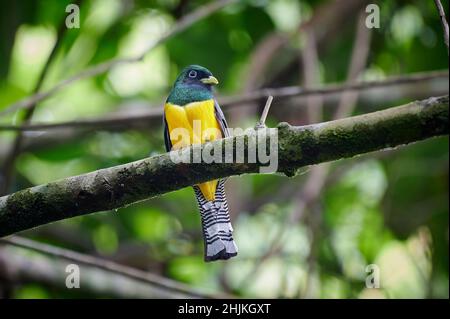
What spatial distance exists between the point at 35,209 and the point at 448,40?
5.77 feet

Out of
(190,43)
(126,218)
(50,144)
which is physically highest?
(190,43)

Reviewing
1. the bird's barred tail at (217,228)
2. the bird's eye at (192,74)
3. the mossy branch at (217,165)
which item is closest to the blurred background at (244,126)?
the bird's eye at (192,74)

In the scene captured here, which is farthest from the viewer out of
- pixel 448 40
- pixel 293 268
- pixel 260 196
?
pixel 260 196

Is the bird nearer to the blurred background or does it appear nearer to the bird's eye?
the bird's eye

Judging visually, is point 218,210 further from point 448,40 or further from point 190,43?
point 190,43

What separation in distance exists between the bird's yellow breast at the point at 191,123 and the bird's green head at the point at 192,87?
0.11 ft

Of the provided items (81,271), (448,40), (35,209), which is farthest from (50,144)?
(448,40)

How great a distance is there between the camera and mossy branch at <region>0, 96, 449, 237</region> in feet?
8.52

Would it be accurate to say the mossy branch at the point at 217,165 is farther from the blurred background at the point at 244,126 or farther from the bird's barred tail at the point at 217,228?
the blurred background at the point at 244,126

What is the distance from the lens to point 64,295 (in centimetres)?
623

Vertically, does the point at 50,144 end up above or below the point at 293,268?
above

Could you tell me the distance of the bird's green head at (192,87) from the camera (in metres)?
3.48

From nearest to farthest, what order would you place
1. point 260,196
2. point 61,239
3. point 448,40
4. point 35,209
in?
1. point 448,40
2. point 35,209
3. point 61,239
4. point 260,196

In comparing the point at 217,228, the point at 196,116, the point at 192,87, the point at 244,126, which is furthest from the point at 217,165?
the point at 244,126
